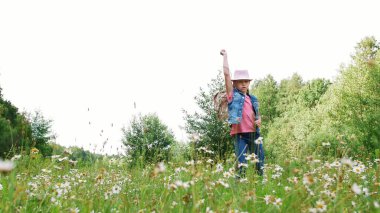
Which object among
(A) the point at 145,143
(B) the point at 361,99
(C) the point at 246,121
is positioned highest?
(B) the point at 361,99

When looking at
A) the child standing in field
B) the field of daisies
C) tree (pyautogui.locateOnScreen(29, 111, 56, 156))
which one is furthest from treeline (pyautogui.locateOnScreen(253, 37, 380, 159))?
tree (pyautogui.locateOnScreen(29, 111, 56, 156))

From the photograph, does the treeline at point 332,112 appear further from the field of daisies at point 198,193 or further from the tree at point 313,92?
the field of daisies at point 198,193

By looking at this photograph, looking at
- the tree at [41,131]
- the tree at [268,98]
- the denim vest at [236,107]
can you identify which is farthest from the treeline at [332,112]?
the tree at [41,131]

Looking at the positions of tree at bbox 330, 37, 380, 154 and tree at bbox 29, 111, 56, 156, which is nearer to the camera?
tree at bbox 330, 37, 380, 154

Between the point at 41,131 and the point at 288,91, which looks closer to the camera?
the point at 41,131

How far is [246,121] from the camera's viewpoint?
6.57m

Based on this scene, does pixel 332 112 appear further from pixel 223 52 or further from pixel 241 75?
pixel 223 52

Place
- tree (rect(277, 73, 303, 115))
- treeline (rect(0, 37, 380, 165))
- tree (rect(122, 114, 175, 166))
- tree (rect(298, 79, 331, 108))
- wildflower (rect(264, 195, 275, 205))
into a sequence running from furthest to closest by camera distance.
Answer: tree (rect(277, 73, 303, 115)) → tree (rect(298, 79, 331, 108)) → treeline (rect(0, 37, 380, 165)) → tree (rect(122, 114, 175, 166)) → wildflower (rect(264, 195, 275, 205))

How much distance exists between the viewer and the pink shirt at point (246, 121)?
21.2 feet

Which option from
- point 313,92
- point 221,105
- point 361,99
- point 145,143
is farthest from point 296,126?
point 145,143

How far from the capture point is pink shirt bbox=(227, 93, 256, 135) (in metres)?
6.47

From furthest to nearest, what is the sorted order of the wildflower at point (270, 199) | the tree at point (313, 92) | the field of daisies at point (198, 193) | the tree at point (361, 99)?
the tree at point (313, 92) < the tree at point (361, 99) < the wildflower at point (270, 199) < the field of daisies at point (198, 193)

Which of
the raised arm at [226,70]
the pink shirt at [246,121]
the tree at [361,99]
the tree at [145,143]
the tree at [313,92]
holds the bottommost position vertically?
the tree at [145,143]

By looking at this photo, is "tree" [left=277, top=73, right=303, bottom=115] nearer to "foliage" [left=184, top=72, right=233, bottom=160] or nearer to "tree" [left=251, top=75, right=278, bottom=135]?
"tree" [left=251, top=75, right=278, bottom=135]
